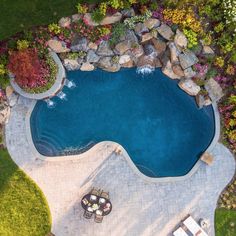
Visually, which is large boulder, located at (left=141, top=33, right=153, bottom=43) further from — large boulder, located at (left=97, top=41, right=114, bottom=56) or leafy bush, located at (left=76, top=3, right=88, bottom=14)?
leafy bush, located at (left=76, top=3, right=88, bottom=14)

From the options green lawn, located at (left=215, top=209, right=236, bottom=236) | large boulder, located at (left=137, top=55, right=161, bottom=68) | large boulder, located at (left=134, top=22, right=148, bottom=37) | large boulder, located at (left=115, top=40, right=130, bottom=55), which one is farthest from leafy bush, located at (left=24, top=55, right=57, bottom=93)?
green lawn, located at (left=215, top=209, right=236, bottom=236)

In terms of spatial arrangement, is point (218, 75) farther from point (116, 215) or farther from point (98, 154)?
point (116, 215)

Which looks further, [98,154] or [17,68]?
[98,154]

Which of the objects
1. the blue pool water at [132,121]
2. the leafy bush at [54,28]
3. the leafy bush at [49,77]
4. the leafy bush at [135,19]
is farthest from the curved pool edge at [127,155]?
the leafy bush at [135,19]

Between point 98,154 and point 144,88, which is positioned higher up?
point 144,88

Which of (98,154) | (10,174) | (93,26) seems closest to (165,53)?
(93,26)

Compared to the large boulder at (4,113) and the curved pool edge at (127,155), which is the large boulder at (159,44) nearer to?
the curved pool edge at (127,155)
